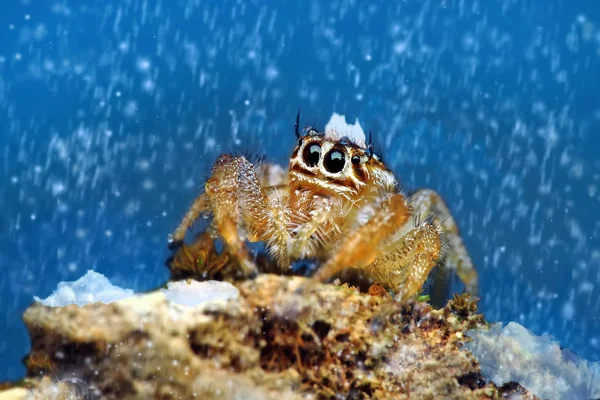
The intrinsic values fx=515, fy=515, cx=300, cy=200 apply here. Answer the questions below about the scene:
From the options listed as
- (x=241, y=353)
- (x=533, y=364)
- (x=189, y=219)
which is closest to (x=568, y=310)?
(x=533, y=364)

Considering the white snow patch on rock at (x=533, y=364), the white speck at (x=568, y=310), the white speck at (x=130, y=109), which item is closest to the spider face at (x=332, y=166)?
the white snow patch on rock at (x=533, y=364)

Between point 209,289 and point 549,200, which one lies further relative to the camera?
point 549,200

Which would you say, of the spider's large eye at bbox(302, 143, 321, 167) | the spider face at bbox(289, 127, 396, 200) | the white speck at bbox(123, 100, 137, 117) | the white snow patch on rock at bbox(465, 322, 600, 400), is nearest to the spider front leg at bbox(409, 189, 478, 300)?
the spider face at bbox(289, 127, 396, 200)

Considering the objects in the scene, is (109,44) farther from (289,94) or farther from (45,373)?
(45,373)

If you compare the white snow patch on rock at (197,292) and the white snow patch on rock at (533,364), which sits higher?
the white snow patch on rock at (197,292)

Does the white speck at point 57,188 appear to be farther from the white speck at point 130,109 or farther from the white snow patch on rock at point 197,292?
the white snow patch on rock at point 197,292

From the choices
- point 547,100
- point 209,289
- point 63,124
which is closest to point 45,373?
point 209,289
